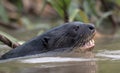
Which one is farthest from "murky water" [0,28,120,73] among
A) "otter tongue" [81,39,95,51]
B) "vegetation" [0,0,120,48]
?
"vegetation" [0,0,120,48]

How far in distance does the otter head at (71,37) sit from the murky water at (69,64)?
145mm

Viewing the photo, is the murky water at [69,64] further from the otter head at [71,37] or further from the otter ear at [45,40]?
the otter ear at [45,40]

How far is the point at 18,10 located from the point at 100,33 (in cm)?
161

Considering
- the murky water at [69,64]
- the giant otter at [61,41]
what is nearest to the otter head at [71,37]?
the giant otter at [61,41]

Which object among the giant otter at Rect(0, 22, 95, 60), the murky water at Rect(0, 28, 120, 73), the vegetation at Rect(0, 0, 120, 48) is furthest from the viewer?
the vegetation at Rect(0, 0, 120, 48)

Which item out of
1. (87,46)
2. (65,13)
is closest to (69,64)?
(87,46)

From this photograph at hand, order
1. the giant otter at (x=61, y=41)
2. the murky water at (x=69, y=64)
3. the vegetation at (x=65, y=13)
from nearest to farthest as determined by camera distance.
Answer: the murky water at (x=69, y=64) < the giant otter at (x=61, y=41) < the vegetation at (x=65, y=13)

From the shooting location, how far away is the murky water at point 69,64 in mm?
3434

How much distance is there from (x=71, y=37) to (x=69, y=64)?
0.81 metres

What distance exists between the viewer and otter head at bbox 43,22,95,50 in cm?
441

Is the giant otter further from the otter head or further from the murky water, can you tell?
the murky water

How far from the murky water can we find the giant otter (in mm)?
157

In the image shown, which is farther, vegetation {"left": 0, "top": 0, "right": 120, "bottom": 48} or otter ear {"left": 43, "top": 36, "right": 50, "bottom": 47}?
vegetation {"left": 0, "top": 0, "right": 120, "bottom": 48}

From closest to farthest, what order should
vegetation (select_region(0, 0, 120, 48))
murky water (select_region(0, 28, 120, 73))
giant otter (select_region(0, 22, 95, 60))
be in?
murky water (select_region(0, 28, 120, 73)) < giant otter (select_region(0, 22, 95, 60)) < vegetation (select_region(0, 0, 120, 48))
